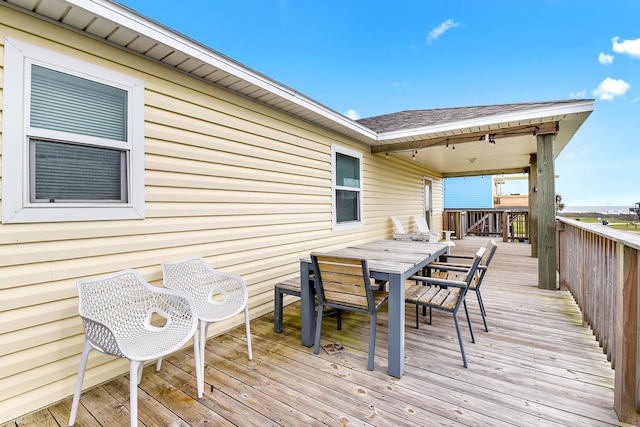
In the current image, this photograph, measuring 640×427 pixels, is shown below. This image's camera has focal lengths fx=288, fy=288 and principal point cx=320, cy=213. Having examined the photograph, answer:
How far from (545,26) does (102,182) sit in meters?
14.3

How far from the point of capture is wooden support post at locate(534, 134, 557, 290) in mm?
4199

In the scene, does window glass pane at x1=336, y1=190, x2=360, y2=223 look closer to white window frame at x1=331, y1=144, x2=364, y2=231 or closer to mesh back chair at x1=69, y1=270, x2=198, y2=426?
white window frame at x1=331, y1=144, x2=364, y2=231

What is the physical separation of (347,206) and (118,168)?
3.63 m

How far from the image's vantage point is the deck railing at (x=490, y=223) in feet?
31.4

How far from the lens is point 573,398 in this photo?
1.81 meters

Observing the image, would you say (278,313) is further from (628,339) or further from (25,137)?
(628,339)

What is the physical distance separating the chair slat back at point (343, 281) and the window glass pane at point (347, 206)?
262 centimetres

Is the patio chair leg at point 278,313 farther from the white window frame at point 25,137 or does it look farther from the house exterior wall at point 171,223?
the white window frame at point 25,137

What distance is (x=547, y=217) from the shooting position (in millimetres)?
4223

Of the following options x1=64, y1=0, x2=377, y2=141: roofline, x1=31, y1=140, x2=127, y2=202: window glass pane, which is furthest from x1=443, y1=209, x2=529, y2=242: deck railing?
x1=31, y1=140, x2=127, y2=202: window glass pane

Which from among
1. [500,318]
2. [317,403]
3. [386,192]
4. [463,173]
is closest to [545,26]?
[463,173]

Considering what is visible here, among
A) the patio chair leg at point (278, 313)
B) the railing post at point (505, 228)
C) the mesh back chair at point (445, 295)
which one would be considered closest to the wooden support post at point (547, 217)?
the mesh back chair at point (445, 295)

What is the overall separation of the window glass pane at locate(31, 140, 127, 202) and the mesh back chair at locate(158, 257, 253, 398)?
72 centimetres

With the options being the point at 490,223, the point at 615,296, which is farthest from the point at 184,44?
the point at 490,223
